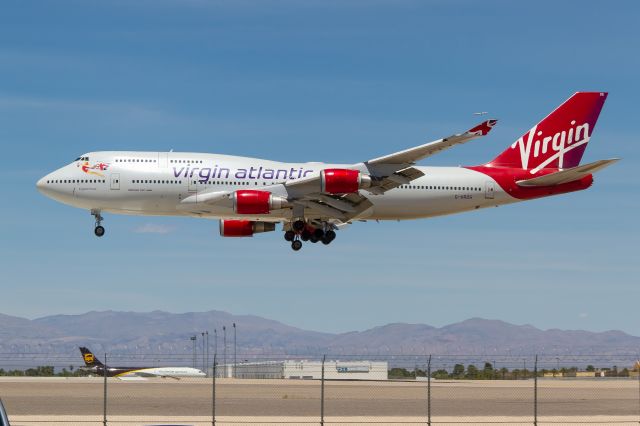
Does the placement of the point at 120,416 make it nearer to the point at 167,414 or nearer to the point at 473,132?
the point at 167,414

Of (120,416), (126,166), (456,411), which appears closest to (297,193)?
(126,166)

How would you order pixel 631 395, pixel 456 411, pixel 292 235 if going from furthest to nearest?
pixel 292 235 → pixel 631 395 → pixel 456 411

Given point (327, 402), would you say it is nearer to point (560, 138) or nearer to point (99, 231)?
point (99, 231)

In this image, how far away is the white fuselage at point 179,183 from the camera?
192 feet

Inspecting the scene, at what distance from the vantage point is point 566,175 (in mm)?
62531

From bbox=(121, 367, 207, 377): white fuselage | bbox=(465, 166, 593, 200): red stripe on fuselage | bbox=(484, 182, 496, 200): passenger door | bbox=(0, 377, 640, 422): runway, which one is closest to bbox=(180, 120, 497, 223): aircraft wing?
bbox=(484, 182, 496, 200): passenger door

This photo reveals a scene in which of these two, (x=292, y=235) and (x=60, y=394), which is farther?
(x=292, y=235)

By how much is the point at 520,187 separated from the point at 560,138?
7.81 m

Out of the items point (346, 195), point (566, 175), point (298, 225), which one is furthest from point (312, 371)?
point (566, 175)

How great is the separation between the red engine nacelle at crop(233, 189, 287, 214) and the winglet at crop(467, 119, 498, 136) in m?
11.8

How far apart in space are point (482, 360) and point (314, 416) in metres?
16.4

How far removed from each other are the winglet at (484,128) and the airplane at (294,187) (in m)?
0.05

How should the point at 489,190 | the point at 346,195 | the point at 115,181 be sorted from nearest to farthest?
the point at 115,181 → the point at 346,195 → the point at 489,190

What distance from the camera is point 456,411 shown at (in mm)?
46000
